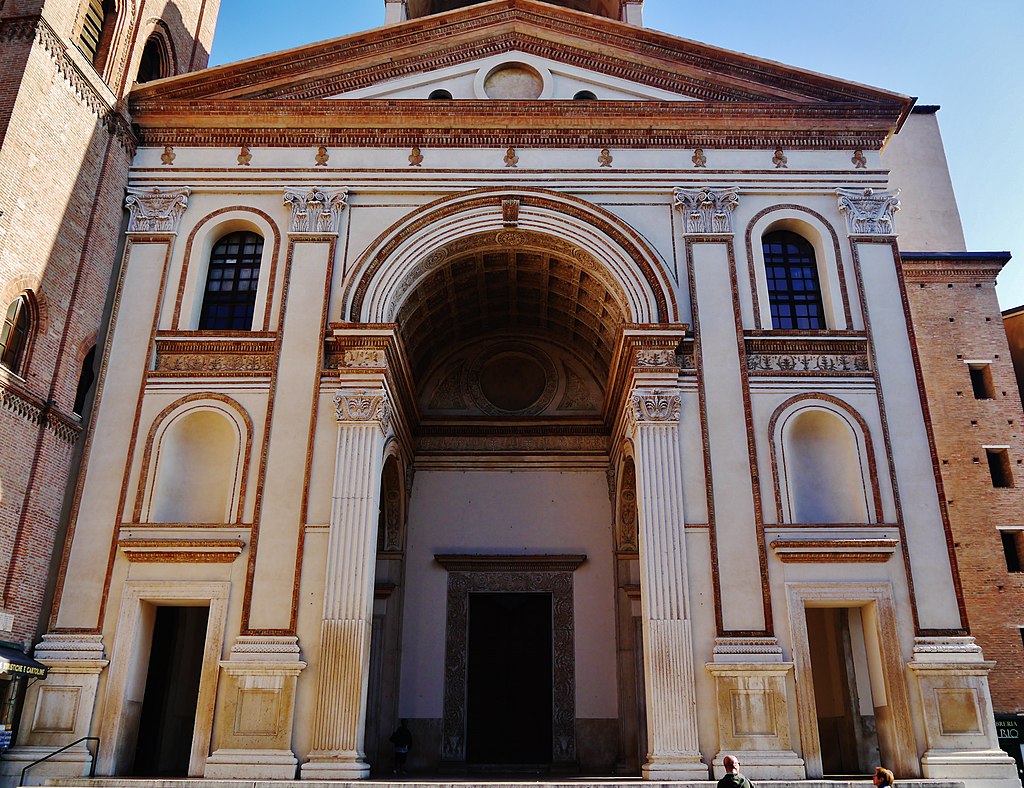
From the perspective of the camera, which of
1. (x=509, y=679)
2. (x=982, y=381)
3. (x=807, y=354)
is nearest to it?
(x=807, y=354)

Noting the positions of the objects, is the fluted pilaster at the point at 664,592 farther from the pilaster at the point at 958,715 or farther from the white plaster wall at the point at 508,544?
the white plaster wall at the point at 508,544

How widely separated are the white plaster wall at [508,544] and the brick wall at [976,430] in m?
8.24

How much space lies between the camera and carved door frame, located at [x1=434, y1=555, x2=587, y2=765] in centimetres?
2038

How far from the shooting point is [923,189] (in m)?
26.5

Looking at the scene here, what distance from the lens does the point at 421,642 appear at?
21203mm

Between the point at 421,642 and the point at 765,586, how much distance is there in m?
8.69

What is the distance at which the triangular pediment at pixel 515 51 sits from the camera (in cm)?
1994

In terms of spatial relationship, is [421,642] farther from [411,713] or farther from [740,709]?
[740,709]

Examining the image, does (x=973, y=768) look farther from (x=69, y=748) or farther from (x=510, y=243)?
(x=69, y=748)

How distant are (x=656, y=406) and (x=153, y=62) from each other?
15.3m

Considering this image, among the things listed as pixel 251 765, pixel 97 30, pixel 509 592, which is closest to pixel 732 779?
pixel 251 765

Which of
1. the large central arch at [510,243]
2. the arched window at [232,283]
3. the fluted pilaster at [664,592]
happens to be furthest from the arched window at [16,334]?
the fluted pilaster at [664,592]

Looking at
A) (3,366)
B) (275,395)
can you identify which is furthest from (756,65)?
(3,366)

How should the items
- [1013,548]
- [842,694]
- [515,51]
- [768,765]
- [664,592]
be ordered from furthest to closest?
[1013,548] < [515,51] < [842,694] < [664,592] < [768,765]
